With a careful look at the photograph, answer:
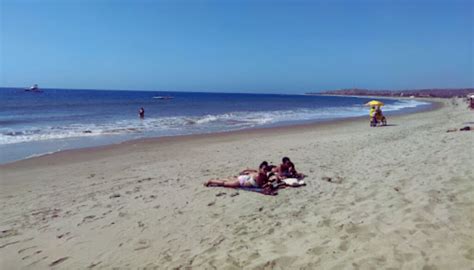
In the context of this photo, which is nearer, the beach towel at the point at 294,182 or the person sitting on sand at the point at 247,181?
the person sitting on sand at the point at 247,181

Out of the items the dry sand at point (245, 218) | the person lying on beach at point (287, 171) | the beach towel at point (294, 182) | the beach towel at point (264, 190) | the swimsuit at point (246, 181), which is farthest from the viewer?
the person lying on beach at point (287, 171)

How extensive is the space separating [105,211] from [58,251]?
4.31 ft

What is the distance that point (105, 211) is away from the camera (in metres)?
5.59

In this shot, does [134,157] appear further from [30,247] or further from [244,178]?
[30,247]

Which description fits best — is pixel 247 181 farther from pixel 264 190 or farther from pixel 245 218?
pixel 245 218

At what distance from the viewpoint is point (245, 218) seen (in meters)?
5.11

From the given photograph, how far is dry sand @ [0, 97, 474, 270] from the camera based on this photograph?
387 centimetres

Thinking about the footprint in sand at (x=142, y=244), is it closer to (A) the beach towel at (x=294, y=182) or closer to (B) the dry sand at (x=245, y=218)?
(B) the dry sand at (x=245, y=218)

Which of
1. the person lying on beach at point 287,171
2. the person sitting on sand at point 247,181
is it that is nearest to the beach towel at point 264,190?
the person sitting on sand at point 247,181

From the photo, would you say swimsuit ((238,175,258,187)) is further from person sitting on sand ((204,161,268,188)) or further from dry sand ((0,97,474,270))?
dry sand ((0,97,474,270))

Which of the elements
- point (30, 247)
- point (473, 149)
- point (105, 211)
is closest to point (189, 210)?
point (105, 211)

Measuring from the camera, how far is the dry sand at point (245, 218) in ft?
12.7

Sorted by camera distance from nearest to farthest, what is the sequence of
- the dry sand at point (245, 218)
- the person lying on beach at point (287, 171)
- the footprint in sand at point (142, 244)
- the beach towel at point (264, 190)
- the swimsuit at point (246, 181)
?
the dry sand at point (245, 218), the footprint in sand at point (142, 244), the beach towel at point (264, 190), the swimsuit at point (246, 181), the person lying on beach at point (287, 171)

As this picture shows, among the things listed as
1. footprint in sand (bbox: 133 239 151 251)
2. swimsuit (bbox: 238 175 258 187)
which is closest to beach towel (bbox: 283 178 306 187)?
swimsuit (bbox: 238 175 258 187)
